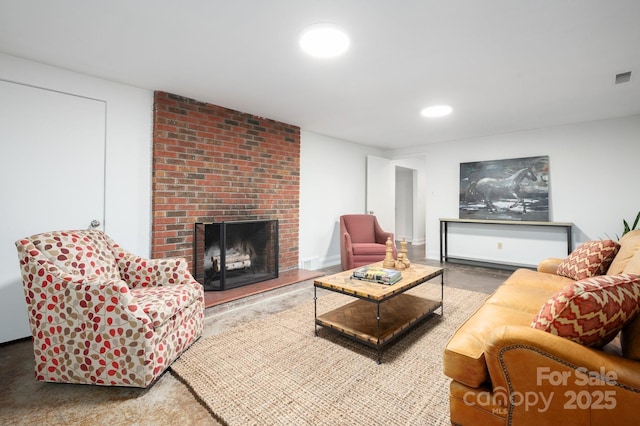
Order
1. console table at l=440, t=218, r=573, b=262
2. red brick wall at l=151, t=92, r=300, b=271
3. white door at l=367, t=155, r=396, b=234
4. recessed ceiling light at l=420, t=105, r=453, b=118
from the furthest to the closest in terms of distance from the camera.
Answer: white door at l=367, t=155, r=396, b=234 → console table at l=440, t=218, r=573, b=262 → recessed ceiling light at l=420, t=105, r=453, b=118 → red brick wall at l=151, t=92, r=300, b=271

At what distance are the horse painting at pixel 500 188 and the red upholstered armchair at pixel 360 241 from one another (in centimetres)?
174

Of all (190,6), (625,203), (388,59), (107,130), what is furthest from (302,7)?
(625,203)

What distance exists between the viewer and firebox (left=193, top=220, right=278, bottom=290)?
3279mm

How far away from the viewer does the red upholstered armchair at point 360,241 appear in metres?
4.31

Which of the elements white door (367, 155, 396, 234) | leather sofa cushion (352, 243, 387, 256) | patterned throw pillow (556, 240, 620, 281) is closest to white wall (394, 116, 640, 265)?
white door (367, 155, 396, 234)

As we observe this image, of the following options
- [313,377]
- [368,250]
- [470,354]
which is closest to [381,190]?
[368,250]

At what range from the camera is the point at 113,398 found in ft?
5.33

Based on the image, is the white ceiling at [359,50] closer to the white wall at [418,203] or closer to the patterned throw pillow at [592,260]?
the patterned throw pillow at [592,260]

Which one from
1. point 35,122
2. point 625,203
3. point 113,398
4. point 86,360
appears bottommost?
point 113,398

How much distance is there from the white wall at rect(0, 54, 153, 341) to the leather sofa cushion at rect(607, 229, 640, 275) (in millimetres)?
3993

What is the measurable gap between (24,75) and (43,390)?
7.85ft

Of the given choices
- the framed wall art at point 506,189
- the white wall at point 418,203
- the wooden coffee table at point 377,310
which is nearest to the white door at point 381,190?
the framed wall art at point 506,189

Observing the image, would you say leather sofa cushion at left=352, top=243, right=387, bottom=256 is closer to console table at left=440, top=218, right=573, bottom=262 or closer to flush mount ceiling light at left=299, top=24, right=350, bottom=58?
console table at left=440, top=218, right=573, bottom=262

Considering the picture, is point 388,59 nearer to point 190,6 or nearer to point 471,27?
point 471,27
